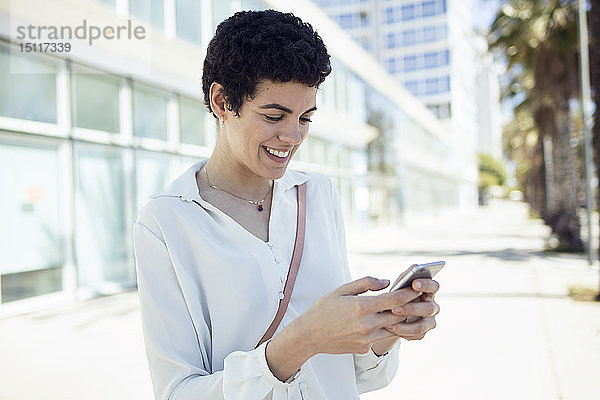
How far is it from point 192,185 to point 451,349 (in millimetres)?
5060

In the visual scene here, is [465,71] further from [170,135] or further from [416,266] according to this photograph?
[416,266]

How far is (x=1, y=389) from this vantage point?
4594mm

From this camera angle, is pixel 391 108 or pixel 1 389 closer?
pixel 1 389

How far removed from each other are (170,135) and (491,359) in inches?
319

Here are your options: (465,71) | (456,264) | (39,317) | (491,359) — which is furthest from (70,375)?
(465,71)

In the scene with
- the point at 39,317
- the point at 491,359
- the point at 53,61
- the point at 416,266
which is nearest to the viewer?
the point at 416,266

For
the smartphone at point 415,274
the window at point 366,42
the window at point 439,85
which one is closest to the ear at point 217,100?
the smartphone at point 415,274

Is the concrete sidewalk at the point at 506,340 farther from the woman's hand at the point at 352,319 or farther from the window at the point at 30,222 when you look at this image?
the window at the point at 30,222

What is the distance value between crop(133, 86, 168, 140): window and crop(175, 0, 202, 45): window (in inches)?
64.0

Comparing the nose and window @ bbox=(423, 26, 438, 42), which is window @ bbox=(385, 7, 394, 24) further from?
the nose

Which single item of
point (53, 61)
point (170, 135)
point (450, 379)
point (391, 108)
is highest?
point (391, 108)

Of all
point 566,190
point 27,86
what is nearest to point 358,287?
point 27,86

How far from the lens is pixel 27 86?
26.6ft

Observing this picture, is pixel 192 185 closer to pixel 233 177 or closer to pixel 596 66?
pixel 233 177
